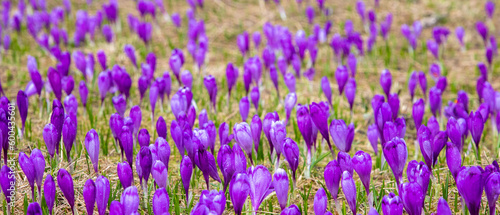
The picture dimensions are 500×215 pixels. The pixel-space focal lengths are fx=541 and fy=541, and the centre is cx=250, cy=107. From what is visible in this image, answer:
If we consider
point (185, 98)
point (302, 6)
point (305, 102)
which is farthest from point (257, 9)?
point (185, 98)

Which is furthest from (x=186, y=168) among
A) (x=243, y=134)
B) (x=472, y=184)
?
(x=472, y=184)

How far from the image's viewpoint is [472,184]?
2.39 metres

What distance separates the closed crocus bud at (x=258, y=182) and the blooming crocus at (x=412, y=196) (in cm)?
61

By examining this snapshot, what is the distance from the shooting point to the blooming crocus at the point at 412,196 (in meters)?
2.37

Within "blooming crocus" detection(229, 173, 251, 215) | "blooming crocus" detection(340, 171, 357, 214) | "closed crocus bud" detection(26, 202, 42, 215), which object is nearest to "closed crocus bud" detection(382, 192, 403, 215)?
"blooming crocus" detection(340, 171, 357, 214)

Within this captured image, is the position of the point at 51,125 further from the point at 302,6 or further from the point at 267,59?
the point at 302,6

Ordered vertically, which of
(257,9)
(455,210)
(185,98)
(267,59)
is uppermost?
(257,9)

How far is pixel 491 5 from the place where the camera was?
7559 millimetres

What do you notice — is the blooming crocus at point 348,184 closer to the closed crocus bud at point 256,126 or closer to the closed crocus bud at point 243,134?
the closed crocus bud at point 243,134

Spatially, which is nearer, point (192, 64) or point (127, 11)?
point (192, 64)

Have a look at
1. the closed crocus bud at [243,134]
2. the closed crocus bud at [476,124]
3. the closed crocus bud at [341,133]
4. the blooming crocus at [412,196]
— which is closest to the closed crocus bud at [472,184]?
the blooming crocus at [412,196]

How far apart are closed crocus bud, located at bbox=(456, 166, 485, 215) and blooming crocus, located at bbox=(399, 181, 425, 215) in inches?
7.7

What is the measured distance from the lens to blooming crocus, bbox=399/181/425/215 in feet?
7.79

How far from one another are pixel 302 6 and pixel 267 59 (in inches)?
153
